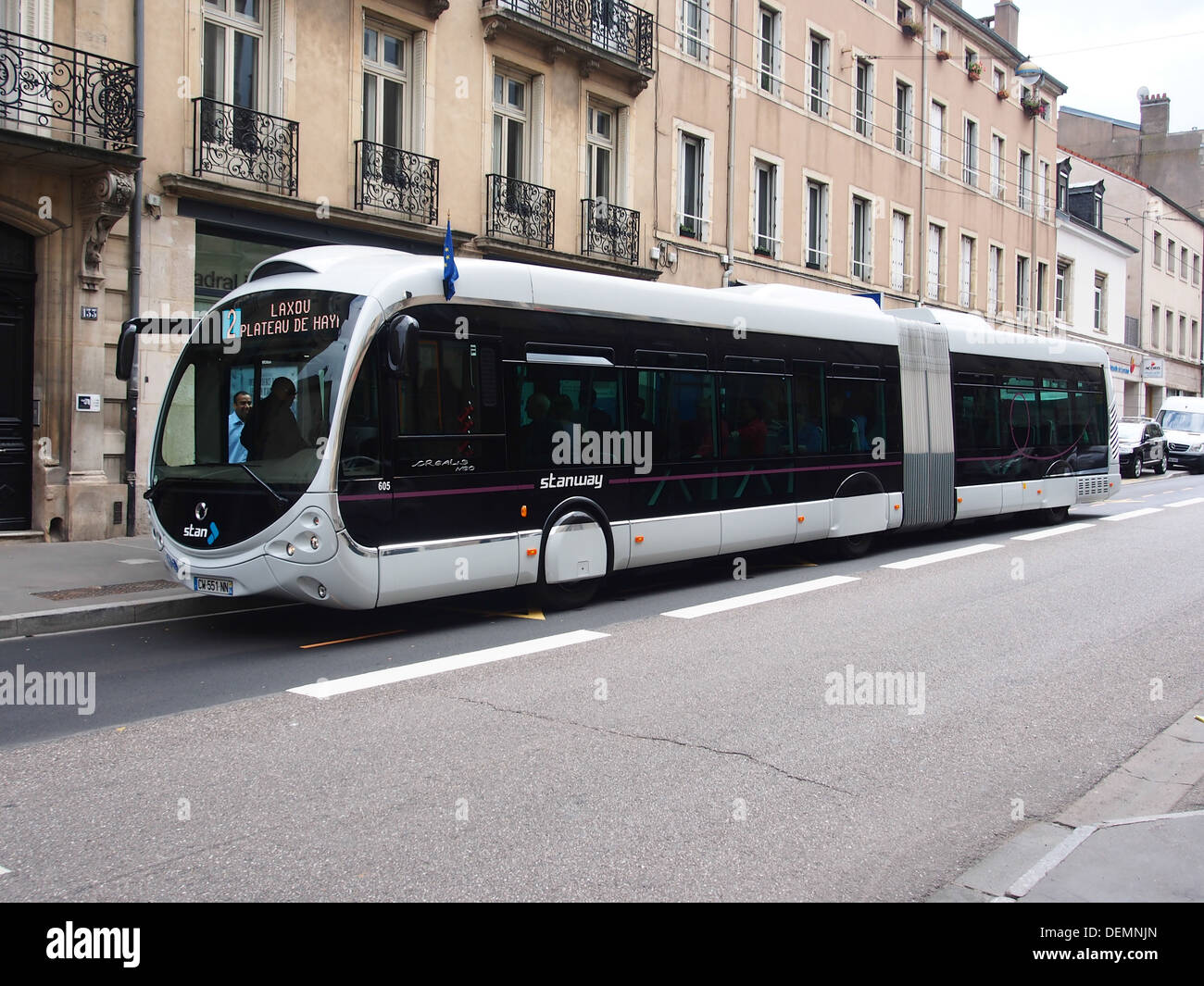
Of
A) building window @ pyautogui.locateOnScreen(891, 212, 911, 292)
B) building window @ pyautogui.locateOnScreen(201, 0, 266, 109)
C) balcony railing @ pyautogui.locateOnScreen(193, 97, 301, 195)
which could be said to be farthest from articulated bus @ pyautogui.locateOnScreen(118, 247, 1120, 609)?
building window @ pyautogui.locateOnScreen(891, 212, 911, 292)

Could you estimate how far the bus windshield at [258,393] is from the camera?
8.05 m

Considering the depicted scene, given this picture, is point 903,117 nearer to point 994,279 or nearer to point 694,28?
point 994,279

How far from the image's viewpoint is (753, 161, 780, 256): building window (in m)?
25.7

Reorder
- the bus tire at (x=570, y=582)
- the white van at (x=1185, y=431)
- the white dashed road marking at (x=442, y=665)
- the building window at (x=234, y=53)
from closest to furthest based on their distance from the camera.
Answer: the white dashed road marking at (x=442, y=665) → the bus tire at (x=570, y=582) → the building window at (x=234, y=53) → the white van at (x=1185, y=431)

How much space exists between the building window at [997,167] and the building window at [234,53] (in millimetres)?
27746

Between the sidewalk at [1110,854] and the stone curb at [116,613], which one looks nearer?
the sidewalk at [1110,854]

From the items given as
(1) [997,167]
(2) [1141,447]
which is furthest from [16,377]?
(1) [997,167]

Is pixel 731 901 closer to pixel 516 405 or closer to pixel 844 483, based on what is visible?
pixel 516 405

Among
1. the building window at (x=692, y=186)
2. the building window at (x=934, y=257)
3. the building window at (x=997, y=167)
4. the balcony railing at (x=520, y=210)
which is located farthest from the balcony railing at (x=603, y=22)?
the building window at (x=997, y=167)

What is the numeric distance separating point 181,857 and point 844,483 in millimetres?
10196

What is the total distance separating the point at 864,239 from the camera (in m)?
30.1

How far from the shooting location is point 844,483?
1323 centimetres

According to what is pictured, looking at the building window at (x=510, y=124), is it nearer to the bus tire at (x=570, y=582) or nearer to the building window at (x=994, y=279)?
the bus tire at (x=570, y=582)
